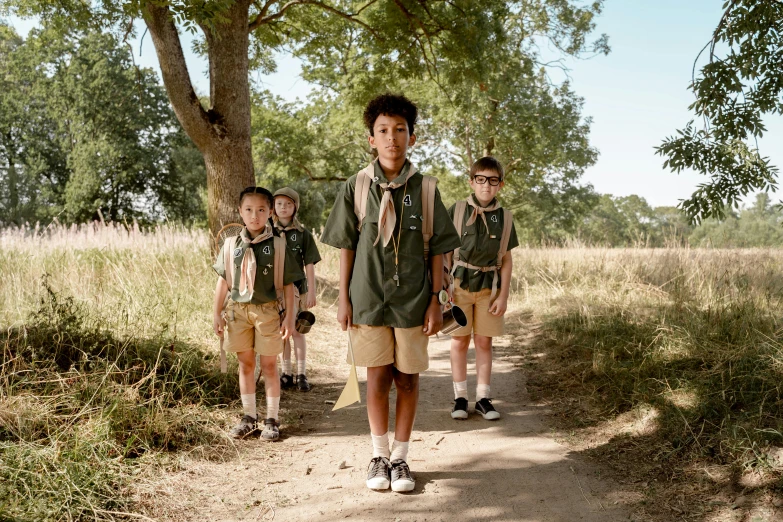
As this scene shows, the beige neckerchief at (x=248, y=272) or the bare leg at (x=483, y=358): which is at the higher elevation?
the beige neckerchief at (x=248, y=272)

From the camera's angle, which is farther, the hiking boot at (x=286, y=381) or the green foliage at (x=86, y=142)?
the green foliage at (x=86, y=142)

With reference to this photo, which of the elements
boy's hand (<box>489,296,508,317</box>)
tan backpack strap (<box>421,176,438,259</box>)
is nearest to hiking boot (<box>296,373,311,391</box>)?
boy's hand (<box>489,296,508,317</box>)

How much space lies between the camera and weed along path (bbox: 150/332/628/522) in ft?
10.7

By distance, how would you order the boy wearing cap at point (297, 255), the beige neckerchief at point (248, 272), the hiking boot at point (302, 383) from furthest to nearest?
the hiking boot at point (302, 383) < the boy wearing cap at point (297, 255) < the beige neckerchief at point (248, 272)

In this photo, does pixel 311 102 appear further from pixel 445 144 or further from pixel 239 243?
pixel 239 243

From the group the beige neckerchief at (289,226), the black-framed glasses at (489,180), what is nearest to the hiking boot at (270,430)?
the beige neckerchief at (289,226)

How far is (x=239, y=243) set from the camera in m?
4.43

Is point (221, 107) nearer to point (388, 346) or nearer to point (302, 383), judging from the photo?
point (302, 383)

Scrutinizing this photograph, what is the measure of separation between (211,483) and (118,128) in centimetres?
3676

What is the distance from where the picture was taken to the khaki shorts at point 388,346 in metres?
3.45

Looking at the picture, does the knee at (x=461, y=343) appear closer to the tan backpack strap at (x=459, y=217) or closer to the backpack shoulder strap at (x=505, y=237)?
the tan backpack strap at (x=459, y=217)

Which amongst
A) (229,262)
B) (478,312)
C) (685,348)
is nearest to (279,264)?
(229,262)

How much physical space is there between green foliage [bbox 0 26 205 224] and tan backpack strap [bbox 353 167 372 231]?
1348 inches

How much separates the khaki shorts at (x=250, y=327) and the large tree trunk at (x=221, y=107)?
400 cm
